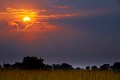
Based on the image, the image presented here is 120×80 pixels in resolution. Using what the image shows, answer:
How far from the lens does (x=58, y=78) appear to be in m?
18.1

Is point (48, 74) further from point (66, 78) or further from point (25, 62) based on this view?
point (25, 62)

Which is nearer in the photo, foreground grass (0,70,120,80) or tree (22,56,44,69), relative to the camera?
foreground grass (0,70,120,80)

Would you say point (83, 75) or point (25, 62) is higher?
point (25, 62)

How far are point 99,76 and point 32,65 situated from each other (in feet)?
103

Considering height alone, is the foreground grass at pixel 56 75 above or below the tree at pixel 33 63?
below

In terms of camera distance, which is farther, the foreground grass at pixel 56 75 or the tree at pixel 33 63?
the tree at pixel 33 63

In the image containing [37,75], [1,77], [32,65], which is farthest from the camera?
[32,65]

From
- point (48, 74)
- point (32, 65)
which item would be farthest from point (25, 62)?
point (48, 74)

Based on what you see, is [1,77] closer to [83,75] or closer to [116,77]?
[83,75]

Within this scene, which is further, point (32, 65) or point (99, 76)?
point (32, 65)

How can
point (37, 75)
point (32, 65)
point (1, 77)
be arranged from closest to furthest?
point (1, 77) → point (37, 75) → point (32, 65)

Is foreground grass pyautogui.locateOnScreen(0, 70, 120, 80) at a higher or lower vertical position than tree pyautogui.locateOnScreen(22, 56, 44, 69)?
lower

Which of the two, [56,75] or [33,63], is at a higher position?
[33,63]

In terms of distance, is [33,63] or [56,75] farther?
[33,63]
